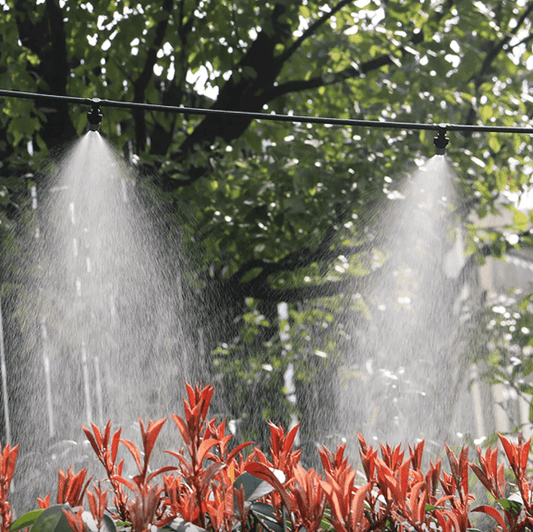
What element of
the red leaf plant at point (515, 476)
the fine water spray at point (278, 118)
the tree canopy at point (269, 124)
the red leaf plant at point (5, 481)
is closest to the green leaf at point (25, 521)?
the red leaf plant at point (5, 481)

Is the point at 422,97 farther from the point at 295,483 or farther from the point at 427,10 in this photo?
the point at 295,483

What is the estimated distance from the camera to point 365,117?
403 cm

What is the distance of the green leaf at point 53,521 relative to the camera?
0.84 m

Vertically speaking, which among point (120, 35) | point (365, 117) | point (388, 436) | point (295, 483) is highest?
point (120, 35)

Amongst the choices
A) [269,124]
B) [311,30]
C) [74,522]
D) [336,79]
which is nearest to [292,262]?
[269,124]

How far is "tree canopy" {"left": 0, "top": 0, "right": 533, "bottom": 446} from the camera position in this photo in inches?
140

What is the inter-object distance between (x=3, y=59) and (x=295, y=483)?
11.3ft

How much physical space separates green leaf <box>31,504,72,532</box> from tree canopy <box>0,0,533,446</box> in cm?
267

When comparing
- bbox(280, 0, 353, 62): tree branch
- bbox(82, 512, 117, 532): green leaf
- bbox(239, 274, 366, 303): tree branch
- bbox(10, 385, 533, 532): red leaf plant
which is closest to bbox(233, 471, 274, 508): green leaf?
bbox(10, 385, 533, 532): red leaf plant

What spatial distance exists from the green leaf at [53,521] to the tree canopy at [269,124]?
267 centimetres

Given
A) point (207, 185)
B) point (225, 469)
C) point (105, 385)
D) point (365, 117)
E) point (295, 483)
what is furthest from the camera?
point (105, 385)

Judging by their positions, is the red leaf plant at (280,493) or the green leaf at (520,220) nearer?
the red leaf plant at (280,493)

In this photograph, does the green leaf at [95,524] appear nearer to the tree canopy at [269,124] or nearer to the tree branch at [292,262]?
the tree canopy at [269,124]

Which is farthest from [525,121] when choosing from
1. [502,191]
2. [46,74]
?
[46,74]
